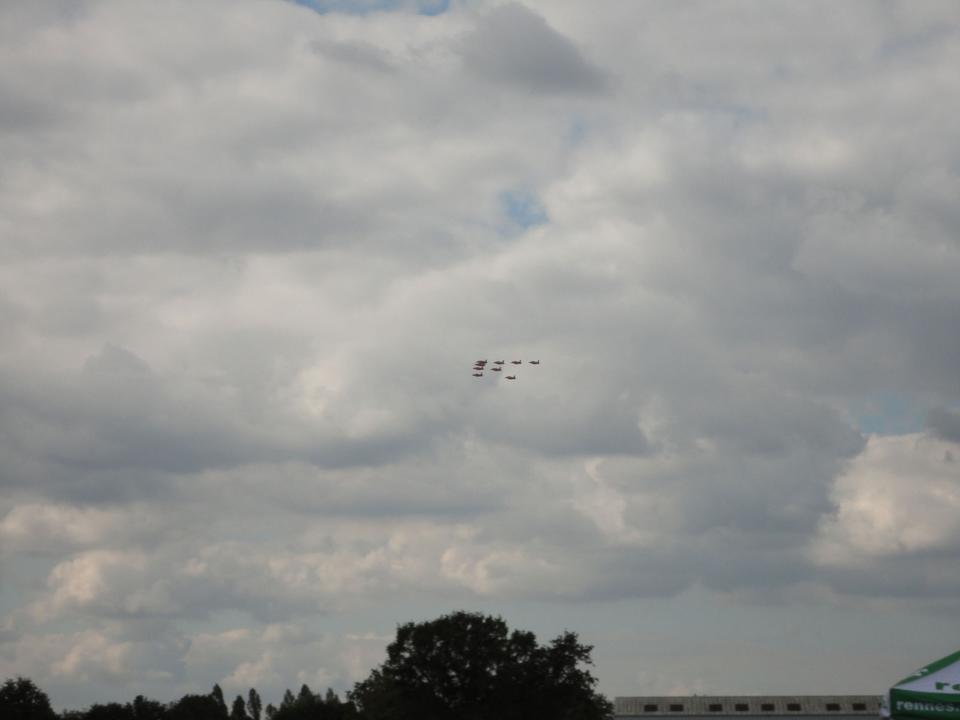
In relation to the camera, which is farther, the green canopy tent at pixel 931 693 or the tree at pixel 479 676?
the tree at pixel 479 676

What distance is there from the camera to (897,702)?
36344mm

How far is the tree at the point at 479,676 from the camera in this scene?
123250mm

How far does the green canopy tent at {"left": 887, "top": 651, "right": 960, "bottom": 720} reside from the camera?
116 ft

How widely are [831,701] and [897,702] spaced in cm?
17500

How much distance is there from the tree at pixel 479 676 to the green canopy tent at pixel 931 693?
288 ft

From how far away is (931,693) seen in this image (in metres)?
35.6

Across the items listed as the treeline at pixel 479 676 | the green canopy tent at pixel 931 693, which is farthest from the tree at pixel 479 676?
the green canopy tent at pixel 931 693

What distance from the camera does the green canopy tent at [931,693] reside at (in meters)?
35.2

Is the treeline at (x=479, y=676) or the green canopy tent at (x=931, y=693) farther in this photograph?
the treeline at (x=479, y=676)

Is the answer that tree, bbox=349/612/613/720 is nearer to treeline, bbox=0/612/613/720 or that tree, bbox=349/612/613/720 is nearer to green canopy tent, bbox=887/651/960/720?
treeline, bbox=0/612/613/720

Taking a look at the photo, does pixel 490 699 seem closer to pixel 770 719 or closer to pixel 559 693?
pixel 559 693

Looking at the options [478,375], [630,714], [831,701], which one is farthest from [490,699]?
[831,701]

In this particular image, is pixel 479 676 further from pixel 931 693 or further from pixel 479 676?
pixel 931 693

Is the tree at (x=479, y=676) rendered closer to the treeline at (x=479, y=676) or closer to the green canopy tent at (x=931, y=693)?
the treeline at (x=479, y=676)
